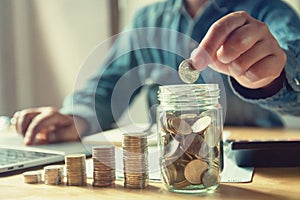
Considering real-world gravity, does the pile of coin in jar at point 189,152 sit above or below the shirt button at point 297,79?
below

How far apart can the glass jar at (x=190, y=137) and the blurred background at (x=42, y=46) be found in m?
1.37

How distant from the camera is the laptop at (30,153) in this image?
0.77m

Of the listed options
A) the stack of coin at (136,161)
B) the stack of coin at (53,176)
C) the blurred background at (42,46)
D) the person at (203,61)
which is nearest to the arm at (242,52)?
the person at (203,61)

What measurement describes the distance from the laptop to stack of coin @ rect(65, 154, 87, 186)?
5.2 inches

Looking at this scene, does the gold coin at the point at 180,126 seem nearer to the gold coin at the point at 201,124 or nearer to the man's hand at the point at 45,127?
the gold coin at the point at 201,124

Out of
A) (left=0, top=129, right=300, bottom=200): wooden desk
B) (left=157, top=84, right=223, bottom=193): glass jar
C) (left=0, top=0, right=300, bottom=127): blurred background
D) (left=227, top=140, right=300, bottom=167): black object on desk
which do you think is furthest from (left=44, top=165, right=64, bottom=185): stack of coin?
(left=0, top=0, right=300, bottom=127): blurred background

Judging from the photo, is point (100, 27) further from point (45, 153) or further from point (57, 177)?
point (57, 177)

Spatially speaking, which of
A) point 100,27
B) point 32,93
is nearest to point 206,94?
point 100,27

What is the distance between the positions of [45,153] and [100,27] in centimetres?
116

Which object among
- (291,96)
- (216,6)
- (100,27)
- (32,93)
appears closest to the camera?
(291,96)

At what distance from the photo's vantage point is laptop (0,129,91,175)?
0.77 metres

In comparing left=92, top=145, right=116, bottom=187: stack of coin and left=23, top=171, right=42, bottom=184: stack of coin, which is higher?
left=92, top=145, right=116, bottom=187: stack of coin

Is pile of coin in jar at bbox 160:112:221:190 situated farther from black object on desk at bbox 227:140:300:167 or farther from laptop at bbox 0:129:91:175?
laptop at bbox 0:129:91:175

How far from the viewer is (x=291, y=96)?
39.3 inches
